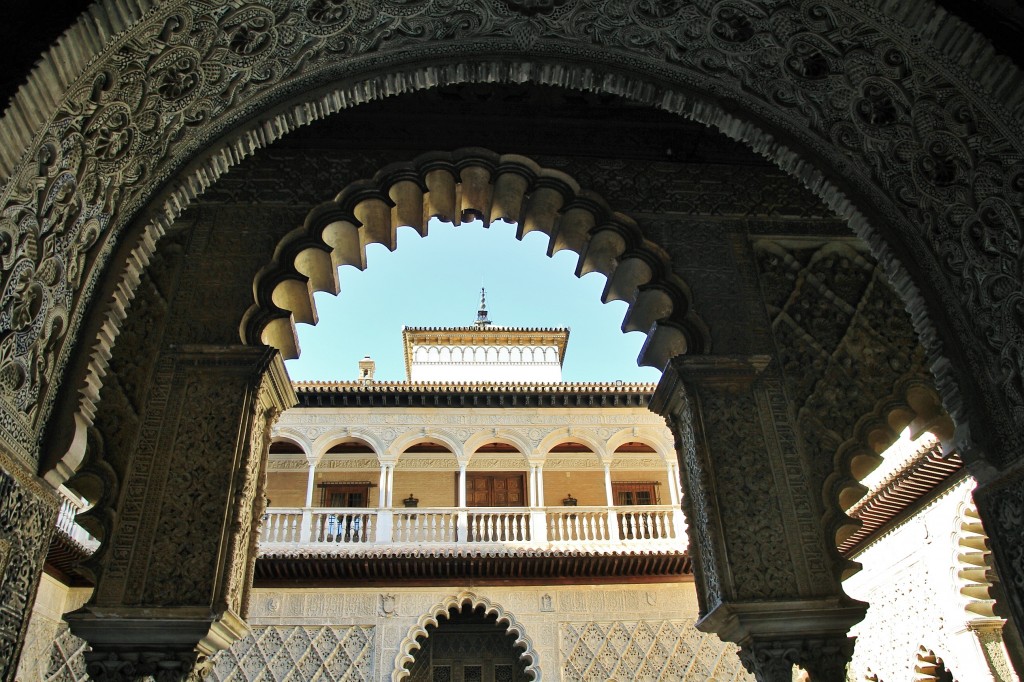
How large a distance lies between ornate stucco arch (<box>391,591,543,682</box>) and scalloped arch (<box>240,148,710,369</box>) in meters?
7.89

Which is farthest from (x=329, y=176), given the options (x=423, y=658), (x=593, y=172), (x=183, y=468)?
(x=423, y=658)

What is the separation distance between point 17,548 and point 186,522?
168 cm

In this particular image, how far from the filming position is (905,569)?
9.27 meters

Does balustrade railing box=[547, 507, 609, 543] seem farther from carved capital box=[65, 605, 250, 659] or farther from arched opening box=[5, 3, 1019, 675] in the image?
arched opening box=[5, 3, 1019, 675]

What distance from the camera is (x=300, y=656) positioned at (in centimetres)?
1153

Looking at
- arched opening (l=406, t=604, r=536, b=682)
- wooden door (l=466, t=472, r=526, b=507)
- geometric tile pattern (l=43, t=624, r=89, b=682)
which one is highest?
wooden door (l=466, t=472, r=526, b=507)

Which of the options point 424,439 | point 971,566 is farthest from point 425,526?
point 971,566

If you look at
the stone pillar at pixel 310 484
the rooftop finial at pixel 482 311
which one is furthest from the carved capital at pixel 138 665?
the rooftop finial at pixel 482 311

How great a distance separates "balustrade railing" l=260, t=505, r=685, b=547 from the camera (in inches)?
497

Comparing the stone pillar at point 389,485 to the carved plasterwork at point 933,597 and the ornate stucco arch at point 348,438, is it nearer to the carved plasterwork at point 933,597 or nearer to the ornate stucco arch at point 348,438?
the ornate stucco arch at point 348,438

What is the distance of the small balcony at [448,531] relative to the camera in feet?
40.8

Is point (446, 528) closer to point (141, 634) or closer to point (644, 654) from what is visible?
point (644, 654)

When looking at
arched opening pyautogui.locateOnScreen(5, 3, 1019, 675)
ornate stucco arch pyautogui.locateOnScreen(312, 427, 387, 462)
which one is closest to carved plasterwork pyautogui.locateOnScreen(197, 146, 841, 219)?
arched opening pyautogui.locateOnScreen(5, 3, 1019, 675)

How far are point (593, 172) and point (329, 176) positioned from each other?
6.04 ft
